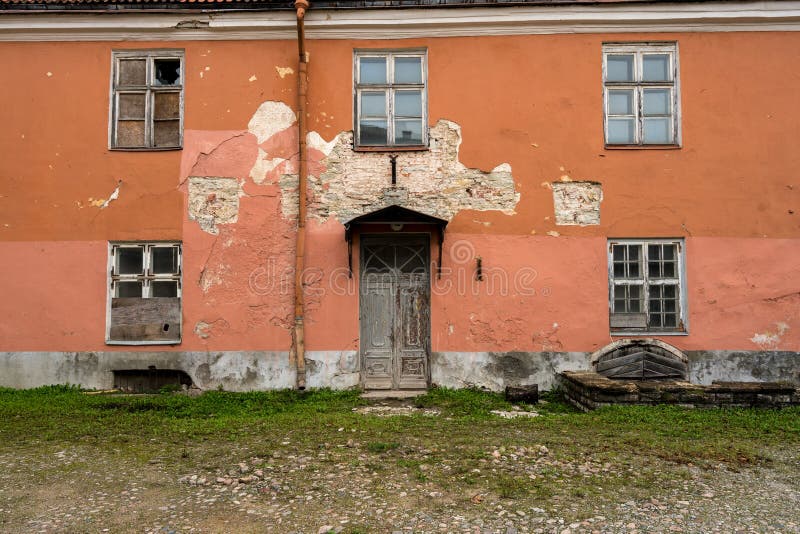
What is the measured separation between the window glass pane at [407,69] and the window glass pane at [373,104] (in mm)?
357

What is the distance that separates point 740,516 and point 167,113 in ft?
28.6

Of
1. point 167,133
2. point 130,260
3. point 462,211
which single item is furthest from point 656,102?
point 130,260

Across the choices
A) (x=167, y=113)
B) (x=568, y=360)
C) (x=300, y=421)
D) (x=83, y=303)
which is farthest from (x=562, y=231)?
(x=83, y=303)

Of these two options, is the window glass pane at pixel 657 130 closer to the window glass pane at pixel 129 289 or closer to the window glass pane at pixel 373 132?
the window glass pane at pixel 373 132

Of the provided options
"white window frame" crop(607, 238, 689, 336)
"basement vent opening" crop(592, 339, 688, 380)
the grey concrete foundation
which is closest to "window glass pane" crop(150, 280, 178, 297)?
the grey concrete foundation

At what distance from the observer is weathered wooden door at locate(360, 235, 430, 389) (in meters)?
8.38

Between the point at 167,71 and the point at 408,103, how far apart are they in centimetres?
385

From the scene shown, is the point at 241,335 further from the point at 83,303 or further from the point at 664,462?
the point at 664,462

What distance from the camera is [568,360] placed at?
8.20 meters

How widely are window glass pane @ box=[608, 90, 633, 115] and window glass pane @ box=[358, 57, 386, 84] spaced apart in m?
3.53

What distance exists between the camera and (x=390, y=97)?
8.61 metres

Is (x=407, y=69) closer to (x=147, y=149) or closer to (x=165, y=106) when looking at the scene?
(x=165, y=106)

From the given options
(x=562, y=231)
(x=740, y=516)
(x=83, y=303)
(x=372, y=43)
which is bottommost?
(x=740, y=516)

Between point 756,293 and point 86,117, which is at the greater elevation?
point 86,117
